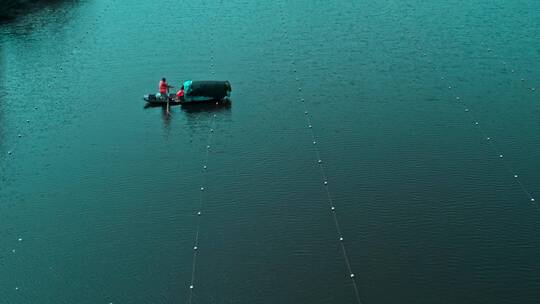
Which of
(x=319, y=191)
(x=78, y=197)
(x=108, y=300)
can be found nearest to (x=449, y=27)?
(x=319, y=191)

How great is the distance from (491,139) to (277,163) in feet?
19.2

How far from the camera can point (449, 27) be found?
26.0m

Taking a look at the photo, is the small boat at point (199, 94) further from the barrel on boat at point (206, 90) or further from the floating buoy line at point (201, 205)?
the floating buoy line at point (201, 205)

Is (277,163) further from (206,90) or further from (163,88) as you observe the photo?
(163,88)

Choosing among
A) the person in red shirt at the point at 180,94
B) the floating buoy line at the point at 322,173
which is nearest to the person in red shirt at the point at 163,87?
the person in red shirt at the point at 180,94

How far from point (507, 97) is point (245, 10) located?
13.2 metres

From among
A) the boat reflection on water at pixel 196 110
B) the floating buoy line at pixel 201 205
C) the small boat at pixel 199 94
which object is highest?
the small boat at pixel 199 94

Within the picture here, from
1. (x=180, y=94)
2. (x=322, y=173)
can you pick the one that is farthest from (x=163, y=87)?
(x=322, y=173)

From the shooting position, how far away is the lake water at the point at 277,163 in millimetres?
12578

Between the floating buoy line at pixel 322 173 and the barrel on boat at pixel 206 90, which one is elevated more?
the barrel on boat at pixel 206 90

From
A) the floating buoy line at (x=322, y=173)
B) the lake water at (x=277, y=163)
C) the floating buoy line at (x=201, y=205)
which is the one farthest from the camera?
the floating buoy line at (x=322, y=173)

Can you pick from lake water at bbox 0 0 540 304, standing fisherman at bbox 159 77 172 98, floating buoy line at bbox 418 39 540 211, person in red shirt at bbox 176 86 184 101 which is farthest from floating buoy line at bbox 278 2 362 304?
floating buoy line at bbox 418 39 540 211

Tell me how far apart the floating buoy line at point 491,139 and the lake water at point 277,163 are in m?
0.07

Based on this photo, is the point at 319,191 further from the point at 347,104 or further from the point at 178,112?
the point at 178,112
